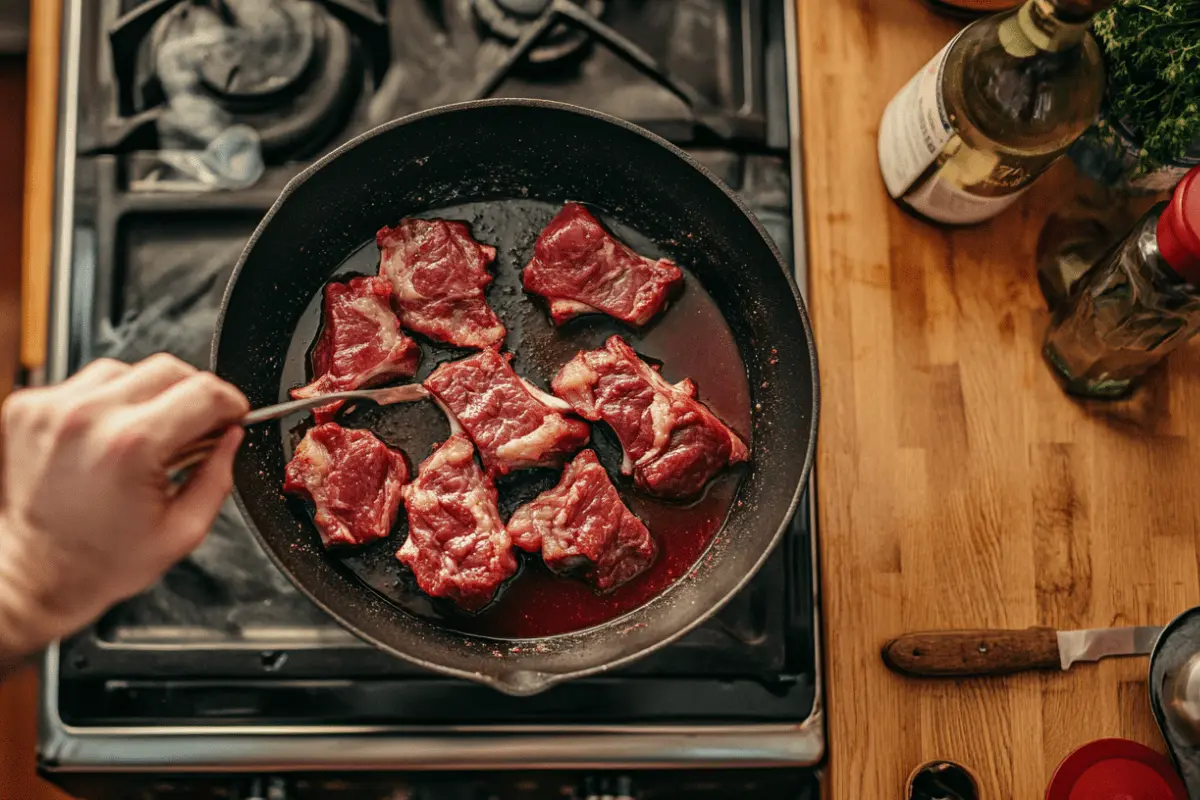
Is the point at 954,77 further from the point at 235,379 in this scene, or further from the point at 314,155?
the point at 235,379

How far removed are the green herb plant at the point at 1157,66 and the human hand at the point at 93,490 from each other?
135 centimetres

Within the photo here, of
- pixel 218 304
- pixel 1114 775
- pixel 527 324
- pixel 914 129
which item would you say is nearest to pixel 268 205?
pixel 218 304

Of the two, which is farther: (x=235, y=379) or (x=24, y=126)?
(x=24, y=126)

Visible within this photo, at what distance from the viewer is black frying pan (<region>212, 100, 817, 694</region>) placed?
1.44m

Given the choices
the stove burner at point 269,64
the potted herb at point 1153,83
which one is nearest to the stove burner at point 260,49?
the stove burner at point 269,64

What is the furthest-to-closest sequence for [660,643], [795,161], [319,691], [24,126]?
[24,126], [795,161], [319,691], [660,643]

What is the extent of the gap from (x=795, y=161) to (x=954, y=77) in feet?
1.02

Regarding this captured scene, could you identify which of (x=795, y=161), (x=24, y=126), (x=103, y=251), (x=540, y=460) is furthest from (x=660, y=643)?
(x=24, y=126)

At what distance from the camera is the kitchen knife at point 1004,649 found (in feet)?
4.77

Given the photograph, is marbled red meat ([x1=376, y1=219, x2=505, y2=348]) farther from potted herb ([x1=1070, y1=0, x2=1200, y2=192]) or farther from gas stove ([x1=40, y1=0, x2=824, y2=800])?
potted herb ([x1=1070, y1=0, x2=1200, y2=192])

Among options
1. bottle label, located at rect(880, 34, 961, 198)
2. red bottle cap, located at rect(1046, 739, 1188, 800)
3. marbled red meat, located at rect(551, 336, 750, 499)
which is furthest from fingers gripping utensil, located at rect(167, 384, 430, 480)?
red bottle cap, located at rect(1046, 739, 1188, 800)

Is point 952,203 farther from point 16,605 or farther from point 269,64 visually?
point 16,605

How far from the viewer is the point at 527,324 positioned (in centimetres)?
163

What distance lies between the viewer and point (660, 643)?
1287 mm
